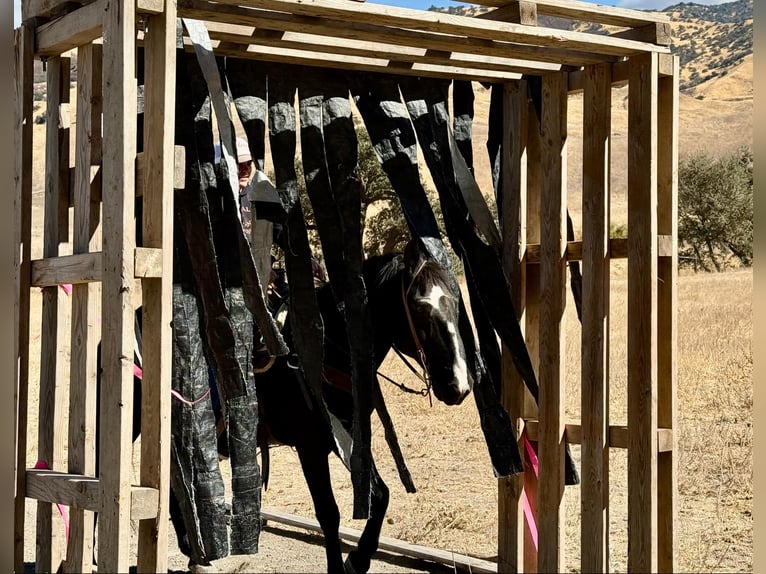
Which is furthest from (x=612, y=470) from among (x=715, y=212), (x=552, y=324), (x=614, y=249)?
(x=715, y=212)

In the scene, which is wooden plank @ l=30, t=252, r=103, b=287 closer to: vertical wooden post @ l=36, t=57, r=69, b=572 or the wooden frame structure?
the wooden frame structure

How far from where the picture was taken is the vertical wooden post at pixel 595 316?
18.9ft

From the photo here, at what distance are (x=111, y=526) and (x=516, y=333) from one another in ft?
9.78

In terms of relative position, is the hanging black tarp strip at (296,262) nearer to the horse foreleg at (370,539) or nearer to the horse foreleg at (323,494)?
the horse foreleg at (323,494)

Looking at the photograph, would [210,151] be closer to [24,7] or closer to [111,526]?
[24,7]

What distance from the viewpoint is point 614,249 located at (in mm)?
5992

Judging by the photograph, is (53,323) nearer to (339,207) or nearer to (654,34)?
(339,207)

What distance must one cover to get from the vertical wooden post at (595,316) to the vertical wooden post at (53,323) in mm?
2958

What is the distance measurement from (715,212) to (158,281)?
2711 centimetres

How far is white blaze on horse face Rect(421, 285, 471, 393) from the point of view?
18.9 ft

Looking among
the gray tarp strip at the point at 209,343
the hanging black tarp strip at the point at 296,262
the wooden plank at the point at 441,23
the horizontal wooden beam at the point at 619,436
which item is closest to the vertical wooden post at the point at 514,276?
the horizontal wooden beam at the point at 619,436

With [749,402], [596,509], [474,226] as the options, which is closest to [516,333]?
[474,226]

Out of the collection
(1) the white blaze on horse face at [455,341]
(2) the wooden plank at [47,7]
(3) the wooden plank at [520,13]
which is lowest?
(1) the white blaze on horse face at [455,341]

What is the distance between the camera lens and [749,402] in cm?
1157
